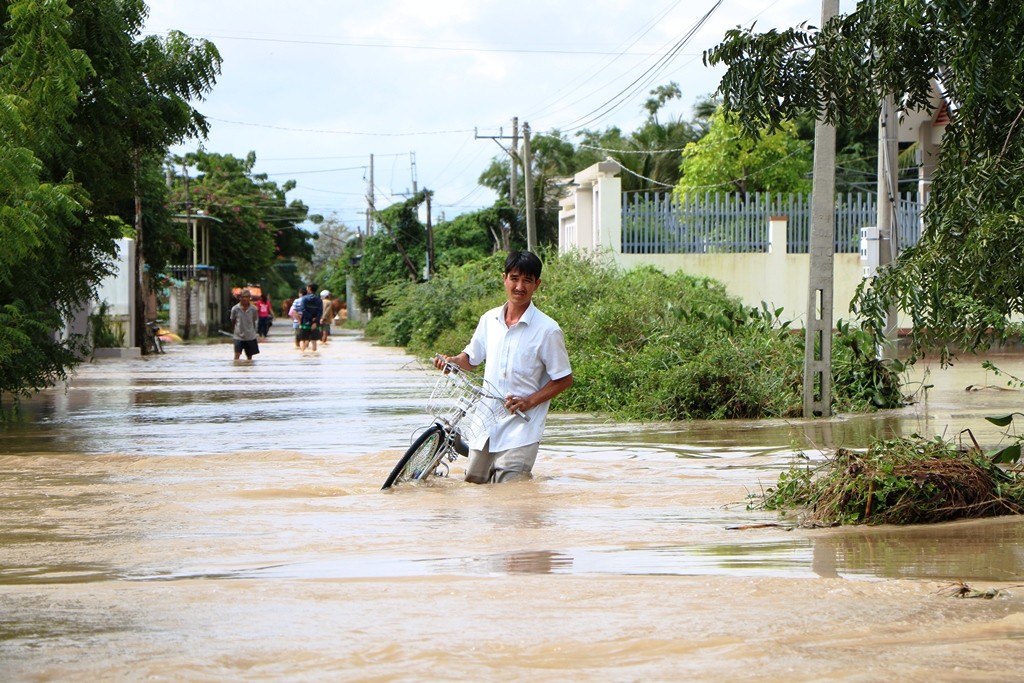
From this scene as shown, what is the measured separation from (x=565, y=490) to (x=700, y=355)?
6.33m

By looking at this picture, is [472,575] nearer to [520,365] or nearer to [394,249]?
[520,365]

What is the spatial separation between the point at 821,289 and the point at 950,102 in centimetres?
529

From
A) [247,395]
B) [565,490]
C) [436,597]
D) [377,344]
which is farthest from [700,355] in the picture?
[377,344]

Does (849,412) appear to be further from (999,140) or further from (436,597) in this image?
(436,597)

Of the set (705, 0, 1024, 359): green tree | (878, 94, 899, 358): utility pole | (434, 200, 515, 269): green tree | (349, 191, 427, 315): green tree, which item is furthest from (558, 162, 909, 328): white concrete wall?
(349, 191, 427, 315): green tree

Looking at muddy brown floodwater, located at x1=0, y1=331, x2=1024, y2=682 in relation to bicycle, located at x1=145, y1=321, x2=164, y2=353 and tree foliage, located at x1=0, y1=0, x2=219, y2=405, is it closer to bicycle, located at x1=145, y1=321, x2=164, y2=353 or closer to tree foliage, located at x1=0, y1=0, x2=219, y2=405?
tree foliage, located at x1=0, y1=0, x2=219, y2=405

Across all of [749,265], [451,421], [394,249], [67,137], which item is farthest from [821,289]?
[394,249]

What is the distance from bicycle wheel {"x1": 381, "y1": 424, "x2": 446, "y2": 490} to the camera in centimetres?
920

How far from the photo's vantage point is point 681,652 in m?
4.93

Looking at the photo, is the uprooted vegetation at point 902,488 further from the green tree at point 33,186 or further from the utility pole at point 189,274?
the utility pole at point 189,274

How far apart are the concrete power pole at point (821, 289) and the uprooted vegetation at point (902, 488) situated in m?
6.62

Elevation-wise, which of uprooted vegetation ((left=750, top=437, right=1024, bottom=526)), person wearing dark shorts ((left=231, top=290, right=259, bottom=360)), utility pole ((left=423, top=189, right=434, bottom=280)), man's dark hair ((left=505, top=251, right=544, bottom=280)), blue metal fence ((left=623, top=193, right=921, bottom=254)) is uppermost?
utility pole ((left=423, top=189, right=434, bottom=280))

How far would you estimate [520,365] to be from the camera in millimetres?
9008

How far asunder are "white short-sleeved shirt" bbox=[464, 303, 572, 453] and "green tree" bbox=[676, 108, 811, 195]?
1627 inches
